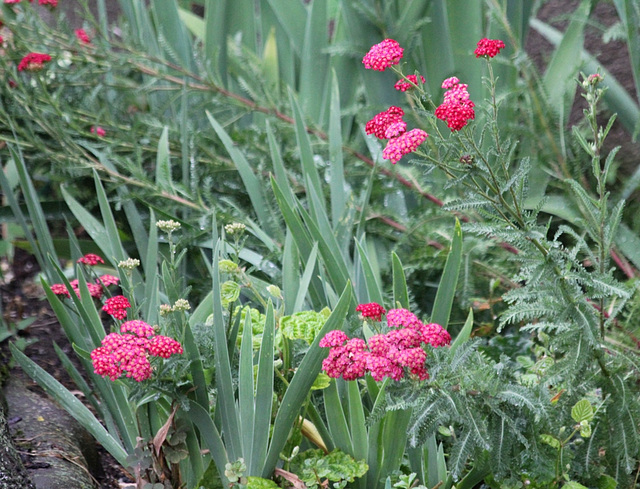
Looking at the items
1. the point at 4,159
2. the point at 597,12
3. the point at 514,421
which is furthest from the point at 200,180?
the point at 597,12

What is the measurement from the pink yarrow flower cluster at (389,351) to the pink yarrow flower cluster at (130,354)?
0.21 metres

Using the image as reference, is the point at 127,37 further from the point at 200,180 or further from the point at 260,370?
the point at 260,370

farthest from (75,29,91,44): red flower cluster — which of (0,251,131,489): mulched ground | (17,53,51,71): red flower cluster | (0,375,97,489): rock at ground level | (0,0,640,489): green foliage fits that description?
(0,375,97,489): rock at ground level

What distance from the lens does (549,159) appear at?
168 cm

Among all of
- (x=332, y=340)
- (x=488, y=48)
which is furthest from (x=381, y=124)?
(x=332, y=340)

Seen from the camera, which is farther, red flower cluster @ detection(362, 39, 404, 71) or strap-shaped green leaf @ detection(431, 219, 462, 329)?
strap-shaped green leaf @ detection(431, 219, 462, 329)

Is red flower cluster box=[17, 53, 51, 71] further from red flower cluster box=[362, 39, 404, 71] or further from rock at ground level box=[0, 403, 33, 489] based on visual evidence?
red flower cluster box=[362, 39, 404, 71]

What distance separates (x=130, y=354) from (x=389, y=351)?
32cm

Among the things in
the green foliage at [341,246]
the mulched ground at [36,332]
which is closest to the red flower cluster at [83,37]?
the green foliage at [341,246]

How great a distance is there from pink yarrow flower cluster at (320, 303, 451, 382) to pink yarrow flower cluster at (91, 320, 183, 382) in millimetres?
206

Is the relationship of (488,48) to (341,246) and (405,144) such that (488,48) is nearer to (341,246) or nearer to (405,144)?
(405,144)

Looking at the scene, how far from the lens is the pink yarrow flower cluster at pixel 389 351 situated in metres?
0.87

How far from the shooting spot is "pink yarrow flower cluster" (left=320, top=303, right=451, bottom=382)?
87 cm

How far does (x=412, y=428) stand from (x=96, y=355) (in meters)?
0.40
